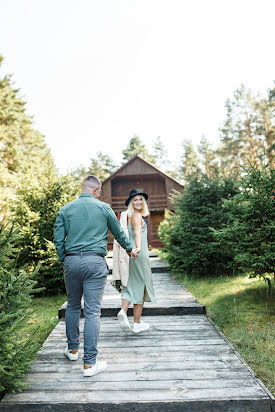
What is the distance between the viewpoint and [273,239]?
19.1ft

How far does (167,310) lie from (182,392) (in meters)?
2.74

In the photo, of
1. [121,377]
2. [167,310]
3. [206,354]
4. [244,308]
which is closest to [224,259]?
[244,308]

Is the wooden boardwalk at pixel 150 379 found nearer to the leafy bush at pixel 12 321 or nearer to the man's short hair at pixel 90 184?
the leafy bush at pixel 12 321

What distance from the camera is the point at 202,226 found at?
9828 millimetres

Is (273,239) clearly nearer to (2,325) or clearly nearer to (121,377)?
(121,377)

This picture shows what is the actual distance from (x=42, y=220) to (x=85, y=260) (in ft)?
17.1

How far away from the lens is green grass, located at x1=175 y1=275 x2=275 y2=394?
3.89m

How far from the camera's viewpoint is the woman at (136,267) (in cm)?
449

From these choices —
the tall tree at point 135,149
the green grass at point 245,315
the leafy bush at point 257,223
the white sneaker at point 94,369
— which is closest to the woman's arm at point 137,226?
the white sneaker at point 94,369

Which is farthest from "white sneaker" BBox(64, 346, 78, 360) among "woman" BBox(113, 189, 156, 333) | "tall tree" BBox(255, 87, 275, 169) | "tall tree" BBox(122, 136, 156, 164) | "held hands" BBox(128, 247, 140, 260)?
"tall tree" BBox(122, 136, 156, 164)

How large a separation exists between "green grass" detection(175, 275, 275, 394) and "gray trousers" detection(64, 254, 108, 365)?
190cm

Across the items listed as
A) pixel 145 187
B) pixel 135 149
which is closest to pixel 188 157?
pixel 135 149

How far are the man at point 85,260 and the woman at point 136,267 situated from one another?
98 centimetres

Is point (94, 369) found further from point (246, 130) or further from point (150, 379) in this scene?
point (246, 130)
